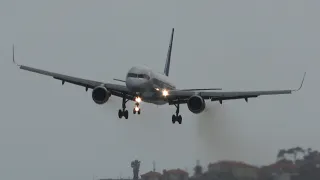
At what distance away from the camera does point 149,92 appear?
7231 cm

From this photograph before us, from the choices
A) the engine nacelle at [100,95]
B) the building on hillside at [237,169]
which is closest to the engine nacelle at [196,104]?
the building on hillside at [237,169]

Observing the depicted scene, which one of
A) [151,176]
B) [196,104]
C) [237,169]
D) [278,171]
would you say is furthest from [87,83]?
[278,171]

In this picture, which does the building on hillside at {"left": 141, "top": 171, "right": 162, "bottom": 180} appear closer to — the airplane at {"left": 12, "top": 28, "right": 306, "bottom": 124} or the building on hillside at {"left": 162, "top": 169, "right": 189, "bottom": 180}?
the building on hillside at {"left": 162, "top": 169, "right": 189, "bottom": 180}

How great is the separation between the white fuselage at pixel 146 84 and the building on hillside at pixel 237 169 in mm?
7937

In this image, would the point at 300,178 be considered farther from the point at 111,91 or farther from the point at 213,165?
the point at 111,91

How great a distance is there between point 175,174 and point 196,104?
936cm

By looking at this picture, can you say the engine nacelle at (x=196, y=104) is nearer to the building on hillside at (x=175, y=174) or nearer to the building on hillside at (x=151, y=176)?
the building on hillside at (x=175, y=174)

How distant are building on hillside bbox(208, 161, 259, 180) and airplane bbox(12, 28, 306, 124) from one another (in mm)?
5371

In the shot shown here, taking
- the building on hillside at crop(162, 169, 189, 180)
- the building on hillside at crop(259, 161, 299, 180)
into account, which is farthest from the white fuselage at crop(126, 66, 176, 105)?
the building on hillside at crop(259, 161, 299, 180)

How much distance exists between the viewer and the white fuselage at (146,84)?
232ft

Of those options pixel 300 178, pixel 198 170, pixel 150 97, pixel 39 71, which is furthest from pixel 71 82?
pixel 300 178

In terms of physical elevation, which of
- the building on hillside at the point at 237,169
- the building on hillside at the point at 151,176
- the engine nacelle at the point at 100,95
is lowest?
the building on hillside at the point at 237,169

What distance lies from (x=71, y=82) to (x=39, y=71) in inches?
162

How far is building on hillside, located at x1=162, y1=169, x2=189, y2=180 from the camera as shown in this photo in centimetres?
7762
